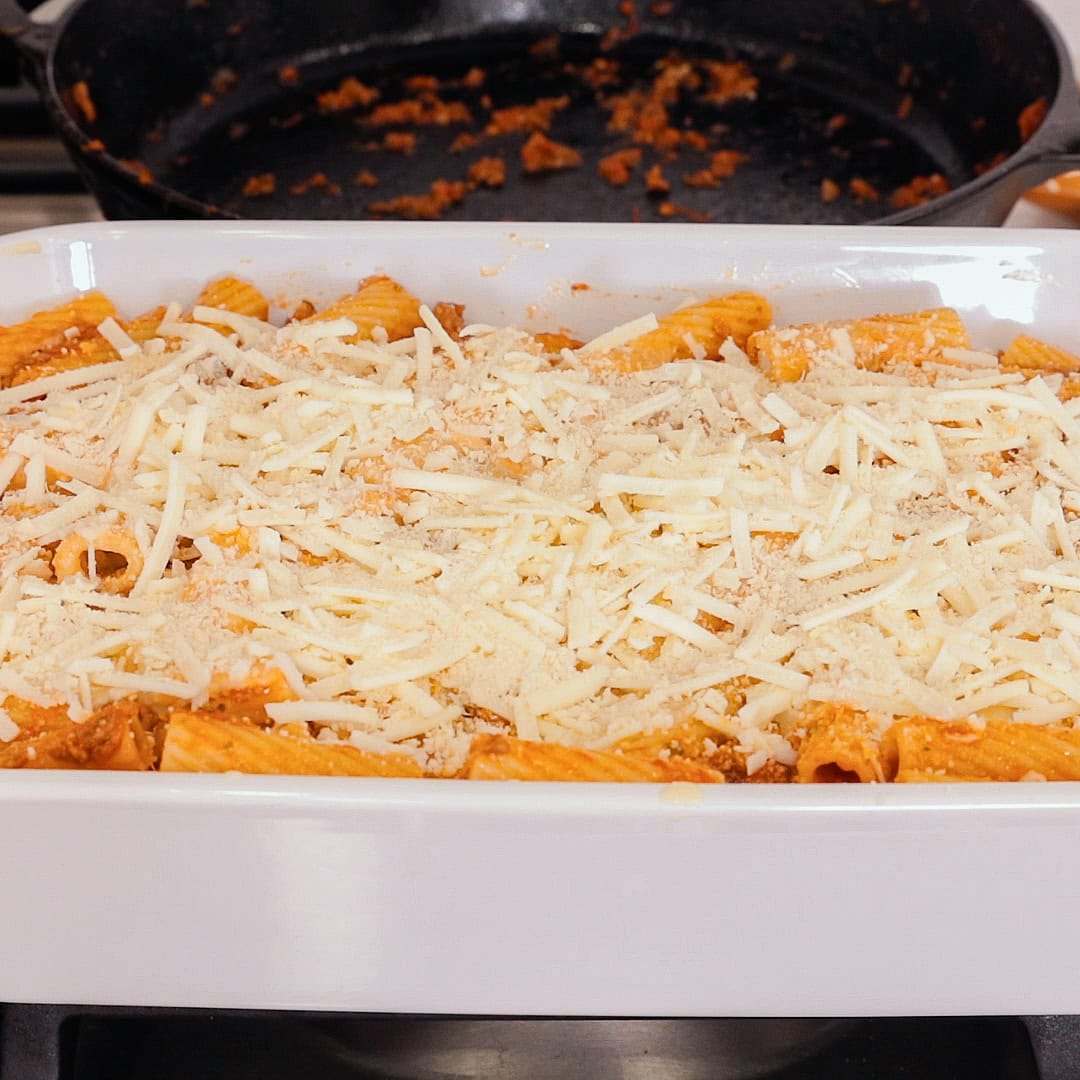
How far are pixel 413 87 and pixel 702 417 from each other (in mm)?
1205

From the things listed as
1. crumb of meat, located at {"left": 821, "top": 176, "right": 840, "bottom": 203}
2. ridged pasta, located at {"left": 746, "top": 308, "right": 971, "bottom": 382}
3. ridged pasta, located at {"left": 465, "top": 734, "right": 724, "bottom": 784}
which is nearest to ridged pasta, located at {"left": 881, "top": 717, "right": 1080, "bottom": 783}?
ridged pasta, located at {"left": 465, "top": 734, "right": 724, "bottom": 784}

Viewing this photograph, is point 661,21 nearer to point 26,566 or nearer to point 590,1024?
point 26,566


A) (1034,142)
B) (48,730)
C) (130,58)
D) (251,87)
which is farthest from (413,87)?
(48,730)

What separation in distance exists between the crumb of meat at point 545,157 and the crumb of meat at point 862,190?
0.44 metres

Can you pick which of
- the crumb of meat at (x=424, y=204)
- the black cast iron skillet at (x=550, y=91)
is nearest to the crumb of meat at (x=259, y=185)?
the black cast iron skillet at (x=550, y=91)

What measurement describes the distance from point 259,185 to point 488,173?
1.19 feet

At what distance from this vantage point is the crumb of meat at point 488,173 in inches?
79.6

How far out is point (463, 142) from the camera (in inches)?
82.7

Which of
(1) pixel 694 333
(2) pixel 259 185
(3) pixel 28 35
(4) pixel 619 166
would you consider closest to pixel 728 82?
(4) pixel 619 166

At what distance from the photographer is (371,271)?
1450mm

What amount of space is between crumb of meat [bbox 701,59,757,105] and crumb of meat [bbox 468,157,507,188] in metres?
0.42

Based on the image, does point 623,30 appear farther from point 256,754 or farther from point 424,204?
point 256,754

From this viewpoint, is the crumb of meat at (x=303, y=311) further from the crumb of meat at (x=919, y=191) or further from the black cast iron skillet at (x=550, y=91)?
the crumb of meat at (x=919, y=191)

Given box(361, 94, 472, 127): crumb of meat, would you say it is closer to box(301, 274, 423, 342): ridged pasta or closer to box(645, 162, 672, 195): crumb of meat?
box(645, 162, 672, 195): crumb of meat
